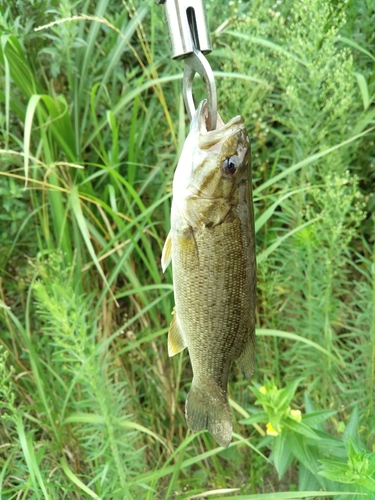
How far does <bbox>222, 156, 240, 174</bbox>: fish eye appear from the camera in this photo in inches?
43.7

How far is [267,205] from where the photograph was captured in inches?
79.9

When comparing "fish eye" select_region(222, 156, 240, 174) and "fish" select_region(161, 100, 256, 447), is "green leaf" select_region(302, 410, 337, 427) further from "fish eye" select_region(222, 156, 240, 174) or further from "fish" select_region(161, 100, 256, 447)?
"fish eye" select_region(222, 156, 240, 174)

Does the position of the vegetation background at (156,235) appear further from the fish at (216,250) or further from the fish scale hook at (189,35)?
the fish scale hook at (189,35)

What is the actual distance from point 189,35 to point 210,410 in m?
0.78

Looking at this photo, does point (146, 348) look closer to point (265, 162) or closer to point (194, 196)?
point (265, 162)

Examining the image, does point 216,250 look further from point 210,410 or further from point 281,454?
point 281,454

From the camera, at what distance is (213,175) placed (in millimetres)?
1141

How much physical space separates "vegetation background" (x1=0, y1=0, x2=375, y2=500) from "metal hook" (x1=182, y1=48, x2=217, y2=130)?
0.67m

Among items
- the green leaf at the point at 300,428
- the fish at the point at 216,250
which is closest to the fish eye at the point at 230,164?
the fish at the point at 216,250

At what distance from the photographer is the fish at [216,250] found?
1.11 meters

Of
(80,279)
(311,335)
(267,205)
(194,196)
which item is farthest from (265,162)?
(194,196)

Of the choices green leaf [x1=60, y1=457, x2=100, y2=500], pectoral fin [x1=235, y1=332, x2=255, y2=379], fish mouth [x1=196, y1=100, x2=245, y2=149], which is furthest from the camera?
green leaf [x1=60, y1=457, x2=100, y2=500]

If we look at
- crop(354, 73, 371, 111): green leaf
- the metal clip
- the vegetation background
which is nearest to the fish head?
the metal clip

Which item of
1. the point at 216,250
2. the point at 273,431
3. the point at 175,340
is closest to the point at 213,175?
the point at 216,250
